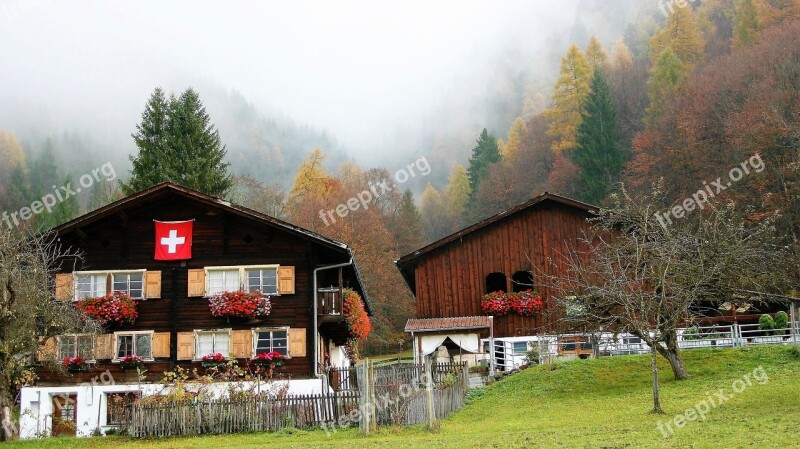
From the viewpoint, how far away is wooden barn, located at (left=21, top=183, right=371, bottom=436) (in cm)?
2833

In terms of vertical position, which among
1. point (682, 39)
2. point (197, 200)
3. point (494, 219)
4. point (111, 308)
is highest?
point (682, 39)

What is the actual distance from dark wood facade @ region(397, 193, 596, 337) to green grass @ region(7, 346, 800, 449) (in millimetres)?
8047

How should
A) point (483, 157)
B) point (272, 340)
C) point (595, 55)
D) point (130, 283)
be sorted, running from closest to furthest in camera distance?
point (272, 340) < point (130, 283) < point (595, 55) < point (483, 157)

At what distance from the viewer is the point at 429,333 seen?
35938 millimetres

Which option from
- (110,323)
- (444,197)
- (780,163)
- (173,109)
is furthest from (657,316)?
(444,197)

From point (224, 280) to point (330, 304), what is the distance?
3988mm

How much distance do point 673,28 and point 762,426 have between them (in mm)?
68987

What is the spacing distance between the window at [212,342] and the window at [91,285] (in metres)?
4.07

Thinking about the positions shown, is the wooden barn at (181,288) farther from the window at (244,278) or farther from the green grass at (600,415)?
the green grass at (600,415)

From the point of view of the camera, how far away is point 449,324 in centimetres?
3584

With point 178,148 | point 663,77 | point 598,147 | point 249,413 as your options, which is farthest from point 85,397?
point 663,77

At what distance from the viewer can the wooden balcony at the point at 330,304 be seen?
1155 inches

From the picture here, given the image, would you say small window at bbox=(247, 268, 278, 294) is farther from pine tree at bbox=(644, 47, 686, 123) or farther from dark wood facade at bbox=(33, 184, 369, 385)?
pine tree at bbox=(644, 47, 686, 123)

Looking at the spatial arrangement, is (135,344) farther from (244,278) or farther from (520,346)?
(520,346)
